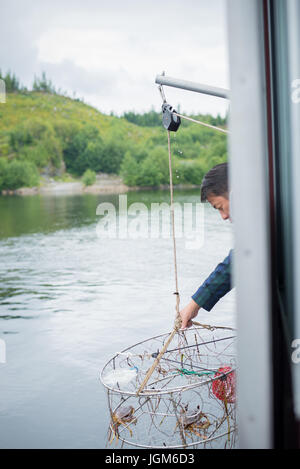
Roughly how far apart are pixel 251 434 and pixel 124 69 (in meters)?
106

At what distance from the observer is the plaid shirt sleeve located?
2502mm

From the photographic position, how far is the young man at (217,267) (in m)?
2.42

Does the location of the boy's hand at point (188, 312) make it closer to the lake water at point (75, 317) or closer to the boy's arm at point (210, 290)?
the boy's arm at point (210, 290)

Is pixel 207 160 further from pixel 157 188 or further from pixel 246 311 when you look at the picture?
pixel 246 311

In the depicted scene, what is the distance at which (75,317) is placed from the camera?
6.85 meters

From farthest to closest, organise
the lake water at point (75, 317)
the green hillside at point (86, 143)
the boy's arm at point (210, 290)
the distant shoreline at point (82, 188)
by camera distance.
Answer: the green hillside at point (86, 143) < the distant shoreline at point (82, 188) < the lake water at point (75, 317) < the boy's arm at point (210, 290)

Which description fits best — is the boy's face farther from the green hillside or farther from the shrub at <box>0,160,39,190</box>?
the shrub at <box>0,160,39,190</box>

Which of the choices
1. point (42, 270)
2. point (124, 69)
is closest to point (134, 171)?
point (124, 69)

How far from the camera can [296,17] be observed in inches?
57.9

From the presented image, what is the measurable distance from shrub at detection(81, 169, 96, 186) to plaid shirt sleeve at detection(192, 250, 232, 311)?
216 ft

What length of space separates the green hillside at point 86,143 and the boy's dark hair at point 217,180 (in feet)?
164

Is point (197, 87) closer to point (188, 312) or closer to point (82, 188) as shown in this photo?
point (188, 312)

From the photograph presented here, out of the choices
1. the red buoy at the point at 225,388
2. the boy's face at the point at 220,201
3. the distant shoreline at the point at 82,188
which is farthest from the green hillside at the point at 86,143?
the boy's face at the point at 220,201

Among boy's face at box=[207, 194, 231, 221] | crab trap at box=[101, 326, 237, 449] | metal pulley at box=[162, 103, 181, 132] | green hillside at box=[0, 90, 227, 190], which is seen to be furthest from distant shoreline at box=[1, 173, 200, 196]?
boy's face at box=[207, 194, 231, 221]
